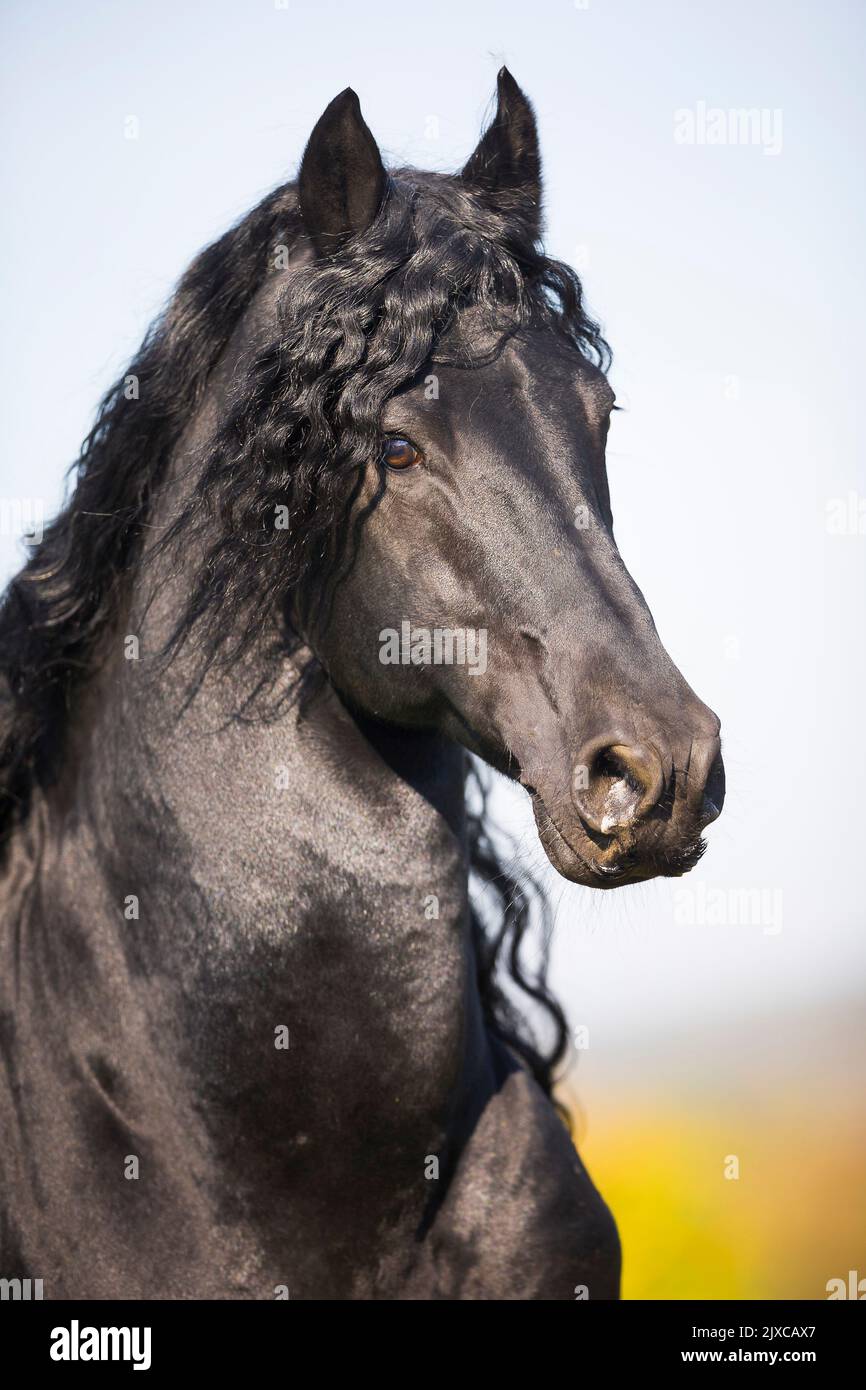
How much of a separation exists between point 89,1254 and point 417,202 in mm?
3299

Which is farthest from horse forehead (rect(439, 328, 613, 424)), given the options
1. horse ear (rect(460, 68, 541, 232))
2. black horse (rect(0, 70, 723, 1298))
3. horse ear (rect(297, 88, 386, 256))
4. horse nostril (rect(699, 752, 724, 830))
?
horse nostril (rect(699, 752, 724, 830))

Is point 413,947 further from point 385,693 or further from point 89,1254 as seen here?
point 89,1254

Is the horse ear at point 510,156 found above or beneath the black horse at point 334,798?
above

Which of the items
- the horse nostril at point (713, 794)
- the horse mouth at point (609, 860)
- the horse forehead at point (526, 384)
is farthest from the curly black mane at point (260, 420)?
the horse nostril at point (713, 794)

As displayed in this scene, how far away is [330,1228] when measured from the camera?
3.66m

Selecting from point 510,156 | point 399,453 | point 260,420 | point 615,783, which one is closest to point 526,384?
point 399,453

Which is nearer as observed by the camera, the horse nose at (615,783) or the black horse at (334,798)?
the horse nose at (615,783)

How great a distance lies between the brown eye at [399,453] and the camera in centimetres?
360

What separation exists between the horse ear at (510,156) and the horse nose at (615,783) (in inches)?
84.9

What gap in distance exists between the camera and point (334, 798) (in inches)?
148

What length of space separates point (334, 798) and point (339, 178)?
1.83 meters

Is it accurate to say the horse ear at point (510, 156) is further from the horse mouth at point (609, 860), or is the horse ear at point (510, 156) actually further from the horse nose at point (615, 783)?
the horse mouth at point (609, 860)
